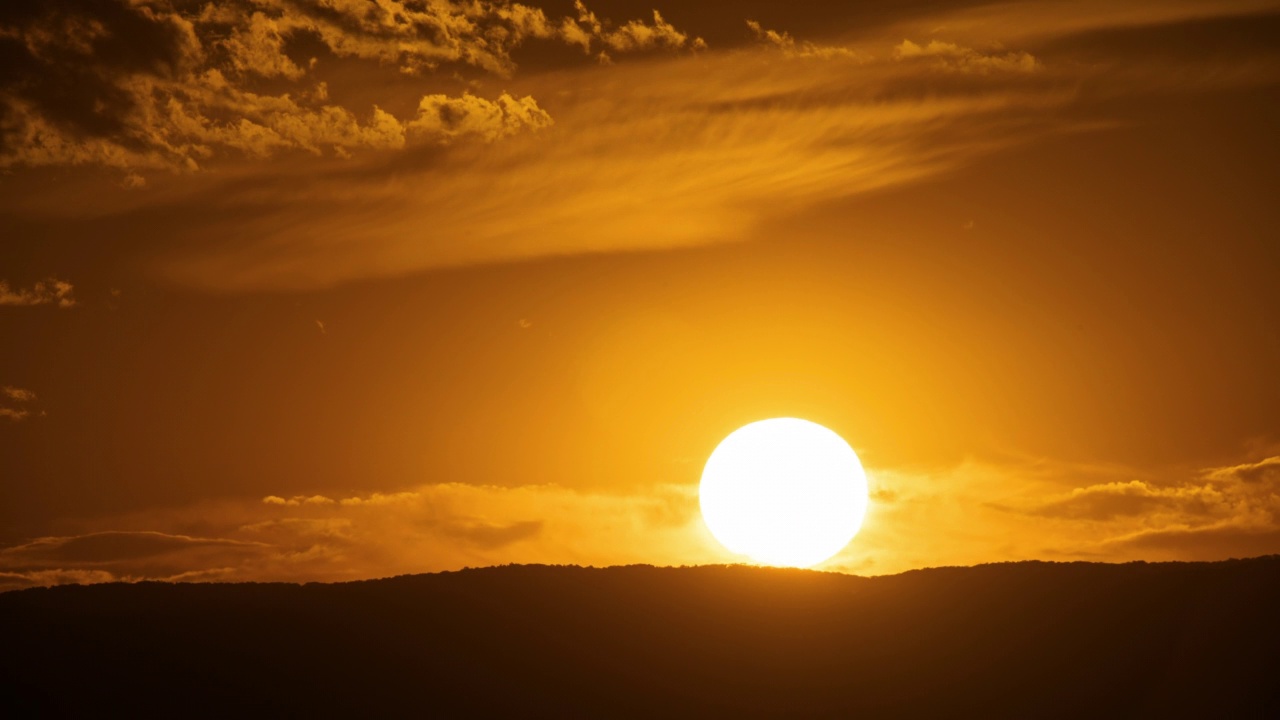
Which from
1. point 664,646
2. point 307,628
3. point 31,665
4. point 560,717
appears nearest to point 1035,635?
point 664,646

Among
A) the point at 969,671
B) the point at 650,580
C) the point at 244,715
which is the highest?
the point at 650,580

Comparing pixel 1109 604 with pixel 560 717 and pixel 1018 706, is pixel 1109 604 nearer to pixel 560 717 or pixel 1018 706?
pixel 1018 706

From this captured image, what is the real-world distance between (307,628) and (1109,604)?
2842cm

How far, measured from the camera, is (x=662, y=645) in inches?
1838

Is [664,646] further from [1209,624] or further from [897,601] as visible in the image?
[1209,624]

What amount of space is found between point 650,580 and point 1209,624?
1980 centimetres

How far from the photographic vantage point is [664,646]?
46625 mm

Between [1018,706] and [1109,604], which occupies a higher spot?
[1109,604]

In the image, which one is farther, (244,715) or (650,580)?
(650,580)

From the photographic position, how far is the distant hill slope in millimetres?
42125

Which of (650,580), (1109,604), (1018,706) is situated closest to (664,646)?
(650,580)

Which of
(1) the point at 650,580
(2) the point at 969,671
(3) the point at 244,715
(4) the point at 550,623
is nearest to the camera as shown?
(3) the point at 244,715

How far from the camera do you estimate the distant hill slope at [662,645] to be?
4212 centimetres

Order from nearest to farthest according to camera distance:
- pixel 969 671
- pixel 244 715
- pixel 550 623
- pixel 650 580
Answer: pixel 244 715
pixel 969 671
pixel 550 623
pixel 650 580
